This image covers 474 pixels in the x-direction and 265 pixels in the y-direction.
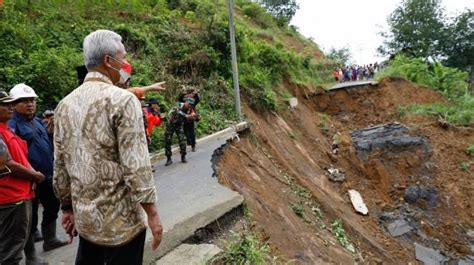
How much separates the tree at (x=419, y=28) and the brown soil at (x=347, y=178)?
1420 cm

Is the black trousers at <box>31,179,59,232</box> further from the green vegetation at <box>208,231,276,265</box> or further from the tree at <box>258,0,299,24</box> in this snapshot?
the tree at <box>258,0,299,24</box>

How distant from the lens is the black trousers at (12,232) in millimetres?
3410

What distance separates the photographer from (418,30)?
1465 inches

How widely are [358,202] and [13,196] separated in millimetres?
13433

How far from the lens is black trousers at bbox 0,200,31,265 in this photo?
3410 mm

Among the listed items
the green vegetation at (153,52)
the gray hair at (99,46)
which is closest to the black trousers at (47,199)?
the gray hair at (99,46)

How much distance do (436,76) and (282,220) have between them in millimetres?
24453

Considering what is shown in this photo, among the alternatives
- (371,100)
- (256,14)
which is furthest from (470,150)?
(256,14)

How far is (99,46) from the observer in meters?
2.37

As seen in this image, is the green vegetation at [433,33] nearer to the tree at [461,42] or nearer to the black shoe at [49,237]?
the tree at [461,42]

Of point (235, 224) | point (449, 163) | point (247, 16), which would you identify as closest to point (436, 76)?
point (449, 163)

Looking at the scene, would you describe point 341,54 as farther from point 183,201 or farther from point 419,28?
point 183,201

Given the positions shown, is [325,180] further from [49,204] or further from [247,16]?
[247,16]

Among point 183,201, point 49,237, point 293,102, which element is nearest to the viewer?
point 49,237
